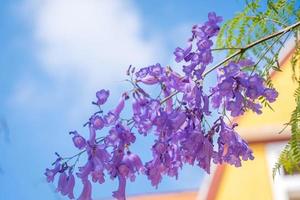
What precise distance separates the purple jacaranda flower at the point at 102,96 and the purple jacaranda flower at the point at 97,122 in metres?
0.02

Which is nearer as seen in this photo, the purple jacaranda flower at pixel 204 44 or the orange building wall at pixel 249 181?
the purple jacaranda flower at pixel 204 44

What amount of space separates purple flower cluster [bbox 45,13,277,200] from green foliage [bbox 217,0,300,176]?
0.42ft

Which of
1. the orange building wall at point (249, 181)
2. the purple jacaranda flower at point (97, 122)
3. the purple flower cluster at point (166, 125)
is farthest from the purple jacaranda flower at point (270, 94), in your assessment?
the orange building wall at point (249, 181)

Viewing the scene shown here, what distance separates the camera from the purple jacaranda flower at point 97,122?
81 centimetres

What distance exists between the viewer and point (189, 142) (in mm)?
801

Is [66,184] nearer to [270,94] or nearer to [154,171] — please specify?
[154,171]

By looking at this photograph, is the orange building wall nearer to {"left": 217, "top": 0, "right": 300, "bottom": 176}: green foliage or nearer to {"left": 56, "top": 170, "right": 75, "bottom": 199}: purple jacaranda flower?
{"left": 217, "top": 0, "right": 300, "bottom": 176}: green foliage

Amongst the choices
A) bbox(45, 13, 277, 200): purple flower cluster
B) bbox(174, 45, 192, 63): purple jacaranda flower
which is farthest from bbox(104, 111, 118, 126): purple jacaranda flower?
bbox(174, 45, 192, 63): purple jacaranda flower

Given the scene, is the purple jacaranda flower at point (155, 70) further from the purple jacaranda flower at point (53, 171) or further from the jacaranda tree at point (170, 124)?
the purple jacaranda flower at point (53, 171)

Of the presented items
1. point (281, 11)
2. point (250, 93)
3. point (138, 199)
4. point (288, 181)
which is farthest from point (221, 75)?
point (138, 199)

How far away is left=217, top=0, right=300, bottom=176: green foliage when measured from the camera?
1.02 m

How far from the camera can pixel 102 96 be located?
2.72ft

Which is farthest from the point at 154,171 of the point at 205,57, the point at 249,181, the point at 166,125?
the point at 249,181

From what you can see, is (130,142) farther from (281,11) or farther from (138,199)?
(138,199)
